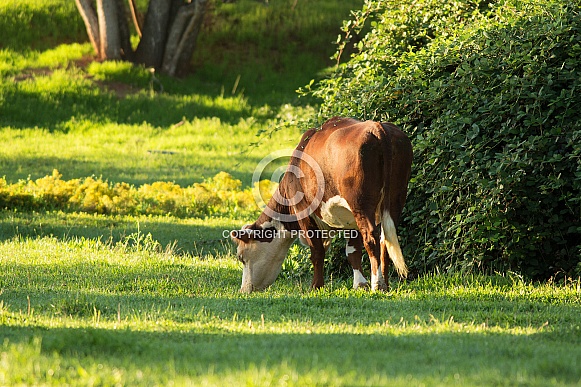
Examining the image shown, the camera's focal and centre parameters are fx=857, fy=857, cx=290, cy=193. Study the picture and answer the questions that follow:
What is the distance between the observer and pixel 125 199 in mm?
14773

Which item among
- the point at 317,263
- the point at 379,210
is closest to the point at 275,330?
the point at 379,210

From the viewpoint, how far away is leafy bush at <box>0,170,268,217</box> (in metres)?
14.7

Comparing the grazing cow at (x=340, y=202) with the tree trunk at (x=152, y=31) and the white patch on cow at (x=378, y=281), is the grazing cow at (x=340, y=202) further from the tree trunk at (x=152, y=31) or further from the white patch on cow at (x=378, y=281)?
the tree trunk at (x=152, y=31)

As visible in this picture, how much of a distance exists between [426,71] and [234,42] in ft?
70.5

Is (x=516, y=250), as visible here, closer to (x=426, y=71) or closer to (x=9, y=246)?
(x=426, y=71)

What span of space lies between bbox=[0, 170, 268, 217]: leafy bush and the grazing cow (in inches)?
239

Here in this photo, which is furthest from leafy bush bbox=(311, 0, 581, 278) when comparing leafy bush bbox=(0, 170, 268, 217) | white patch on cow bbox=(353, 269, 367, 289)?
leafy bush bbox=(0, 170, 268, 217)

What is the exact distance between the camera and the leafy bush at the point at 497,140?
8.58m

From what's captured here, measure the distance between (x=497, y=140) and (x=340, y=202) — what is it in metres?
2.02

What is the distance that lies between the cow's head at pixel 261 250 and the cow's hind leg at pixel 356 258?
31.7 inches

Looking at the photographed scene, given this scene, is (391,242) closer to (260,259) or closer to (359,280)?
(359,280)

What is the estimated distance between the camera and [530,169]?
872 cm

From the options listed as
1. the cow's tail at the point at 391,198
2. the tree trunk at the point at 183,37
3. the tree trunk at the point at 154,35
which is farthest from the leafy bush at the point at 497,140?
the tree trunk at the point at 154,35

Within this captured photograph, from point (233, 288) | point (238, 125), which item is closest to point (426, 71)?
point (233, 288)
